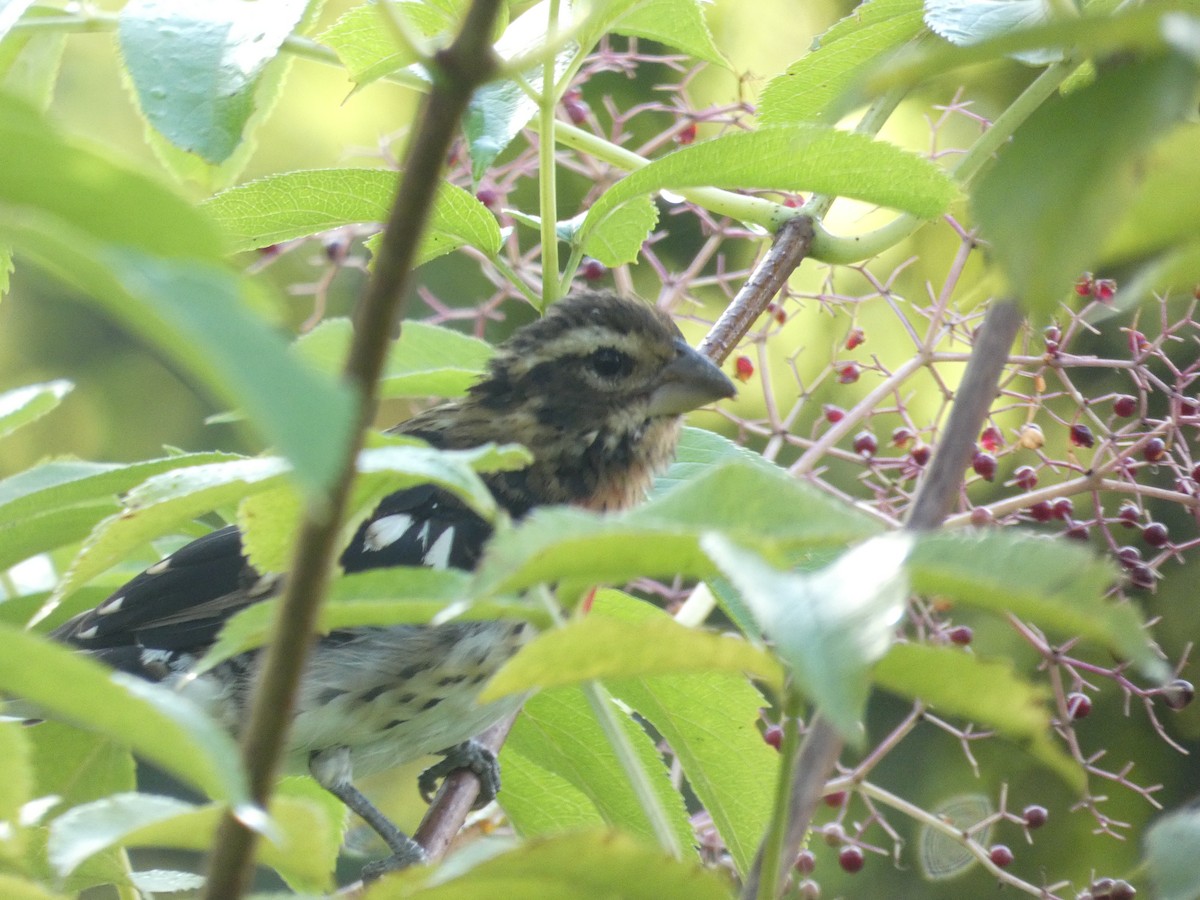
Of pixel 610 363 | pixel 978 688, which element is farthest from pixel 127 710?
pixel 610 363

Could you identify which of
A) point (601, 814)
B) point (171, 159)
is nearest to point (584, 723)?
point (601, 814)

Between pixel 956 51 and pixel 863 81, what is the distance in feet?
0.17

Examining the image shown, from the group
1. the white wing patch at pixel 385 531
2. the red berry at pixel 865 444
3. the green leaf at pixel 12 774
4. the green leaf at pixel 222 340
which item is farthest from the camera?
the white wing patch at pixel 385 531

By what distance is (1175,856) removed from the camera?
0.76 metres

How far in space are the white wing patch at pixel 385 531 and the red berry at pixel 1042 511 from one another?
3.66 ft

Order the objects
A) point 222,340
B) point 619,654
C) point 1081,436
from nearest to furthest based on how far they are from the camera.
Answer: point 222,340
point 619,654
point 1081,436

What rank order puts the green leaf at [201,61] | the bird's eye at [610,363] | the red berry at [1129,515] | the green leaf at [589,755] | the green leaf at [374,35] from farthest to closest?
the bird's eye at [610,363]
the red berry at [1129,515]
the green leaf at [374,35]
the green leaf at [589,755]
the green leaf at [201,61]

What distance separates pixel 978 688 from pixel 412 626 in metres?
1.84

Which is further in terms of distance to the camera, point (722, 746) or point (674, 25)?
point (674, 25)

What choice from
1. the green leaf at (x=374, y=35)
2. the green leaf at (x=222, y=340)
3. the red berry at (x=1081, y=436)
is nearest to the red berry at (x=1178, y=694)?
the red berry at (x=1081, y=436)

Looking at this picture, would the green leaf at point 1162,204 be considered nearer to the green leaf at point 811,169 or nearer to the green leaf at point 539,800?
the green leaf at point 811,169

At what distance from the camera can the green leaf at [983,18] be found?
1699mm

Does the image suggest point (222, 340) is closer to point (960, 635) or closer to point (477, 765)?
point (477, 765)

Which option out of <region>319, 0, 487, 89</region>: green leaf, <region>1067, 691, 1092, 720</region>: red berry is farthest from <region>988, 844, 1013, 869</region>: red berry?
<region>319, 0, 487, 89</region>: green leaf
